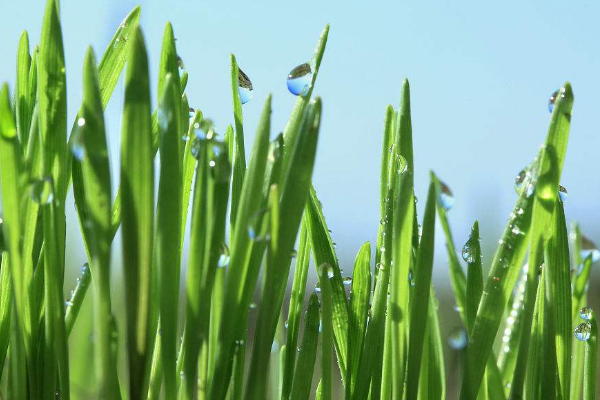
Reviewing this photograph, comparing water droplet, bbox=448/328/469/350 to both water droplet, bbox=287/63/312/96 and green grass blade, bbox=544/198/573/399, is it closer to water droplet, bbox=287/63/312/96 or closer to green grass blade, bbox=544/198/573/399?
green grass blade, bbox=544/198/573/399

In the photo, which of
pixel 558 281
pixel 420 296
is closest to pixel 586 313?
pixel 558 281

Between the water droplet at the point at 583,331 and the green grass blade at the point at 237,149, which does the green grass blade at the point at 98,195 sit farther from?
the water droplet at the point at 583,331

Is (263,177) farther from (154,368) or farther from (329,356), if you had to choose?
(154,368)

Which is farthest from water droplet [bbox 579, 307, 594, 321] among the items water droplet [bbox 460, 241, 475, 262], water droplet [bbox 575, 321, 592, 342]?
water droplet [bbox 460, 241, 475, 262]

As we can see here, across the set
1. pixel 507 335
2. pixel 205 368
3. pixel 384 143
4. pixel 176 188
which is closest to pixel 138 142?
pixel 176 188

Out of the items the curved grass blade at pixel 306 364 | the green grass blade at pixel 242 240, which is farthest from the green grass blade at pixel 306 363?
the green grass blade at pixel 242 240

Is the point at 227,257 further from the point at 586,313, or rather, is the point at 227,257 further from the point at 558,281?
the point at 586,313
